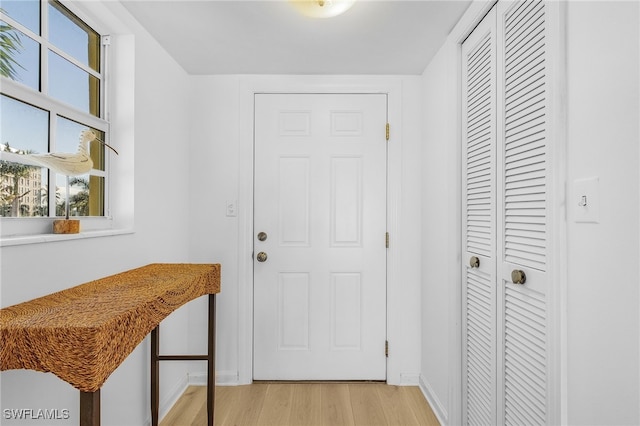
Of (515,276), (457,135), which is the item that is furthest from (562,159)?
(457,135)

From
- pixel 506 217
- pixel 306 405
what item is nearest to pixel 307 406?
pixel 306 405

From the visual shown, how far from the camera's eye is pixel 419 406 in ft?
7.86

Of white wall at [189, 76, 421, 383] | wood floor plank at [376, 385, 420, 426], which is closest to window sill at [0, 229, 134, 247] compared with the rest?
white wall at [189, 76, 421, 383]

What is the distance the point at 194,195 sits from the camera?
8.86ft

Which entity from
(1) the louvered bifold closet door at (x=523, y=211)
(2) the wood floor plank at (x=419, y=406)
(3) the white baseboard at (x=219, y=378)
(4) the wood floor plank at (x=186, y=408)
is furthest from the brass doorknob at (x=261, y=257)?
(1) the louvered bifold closet door at (x=523, y=211)

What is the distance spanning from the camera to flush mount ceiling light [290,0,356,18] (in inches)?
62.7

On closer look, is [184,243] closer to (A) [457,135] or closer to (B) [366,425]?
(B) [366,425]

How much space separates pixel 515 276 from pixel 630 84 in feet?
2.42

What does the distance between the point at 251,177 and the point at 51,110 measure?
133 cm

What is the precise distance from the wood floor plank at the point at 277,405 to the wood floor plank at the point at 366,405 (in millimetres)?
397

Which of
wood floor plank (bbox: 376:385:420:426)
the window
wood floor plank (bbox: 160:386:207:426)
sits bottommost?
wood floor plank (bbox: 160:386:207:426)

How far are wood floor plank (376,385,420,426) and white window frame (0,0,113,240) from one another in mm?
1850

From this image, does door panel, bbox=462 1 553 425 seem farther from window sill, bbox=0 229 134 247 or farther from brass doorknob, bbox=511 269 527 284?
window sill, bbox=0 229 134 247

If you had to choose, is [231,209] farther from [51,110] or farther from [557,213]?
[557,213]
